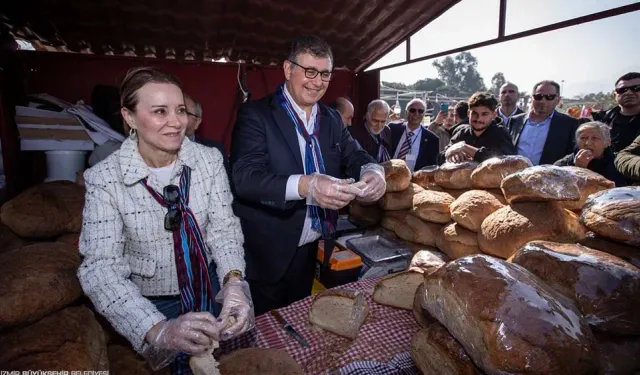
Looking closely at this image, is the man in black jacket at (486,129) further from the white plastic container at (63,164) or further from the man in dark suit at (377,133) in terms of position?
the white plastic container at (63,164)

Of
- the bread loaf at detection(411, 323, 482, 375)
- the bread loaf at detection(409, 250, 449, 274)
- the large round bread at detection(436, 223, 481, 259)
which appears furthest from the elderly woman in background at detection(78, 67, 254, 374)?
the large round bread at detection(436, 223, 481, 259)

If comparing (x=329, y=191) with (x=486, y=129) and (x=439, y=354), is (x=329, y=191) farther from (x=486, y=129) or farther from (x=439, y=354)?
(x=486, y=129)

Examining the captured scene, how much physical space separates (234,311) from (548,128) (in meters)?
4.12

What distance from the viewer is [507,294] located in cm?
111

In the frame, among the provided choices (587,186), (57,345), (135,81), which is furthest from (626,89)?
(57,345)

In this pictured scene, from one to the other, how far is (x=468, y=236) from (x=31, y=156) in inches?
217

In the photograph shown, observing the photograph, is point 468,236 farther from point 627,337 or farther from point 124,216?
point 124,216

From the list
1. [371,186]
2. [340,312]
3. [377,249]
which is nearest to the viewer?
[340,312]

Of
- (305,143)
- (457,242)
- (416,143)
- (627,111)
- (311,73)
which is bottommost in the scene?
(457,242)

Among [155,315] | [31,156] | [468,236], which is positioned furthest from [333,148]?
[31,156]

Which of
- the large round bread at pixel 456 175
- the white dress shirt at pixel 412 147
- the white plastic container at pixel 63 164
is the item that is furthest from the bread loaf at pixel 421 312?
the white plastic container at pixel 63 164

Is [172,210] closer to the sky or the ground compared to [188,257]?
closer to the sky

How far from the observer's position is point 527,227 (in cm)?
181

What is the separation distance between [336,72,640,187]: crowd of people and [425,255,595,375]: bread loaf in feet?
6.66
